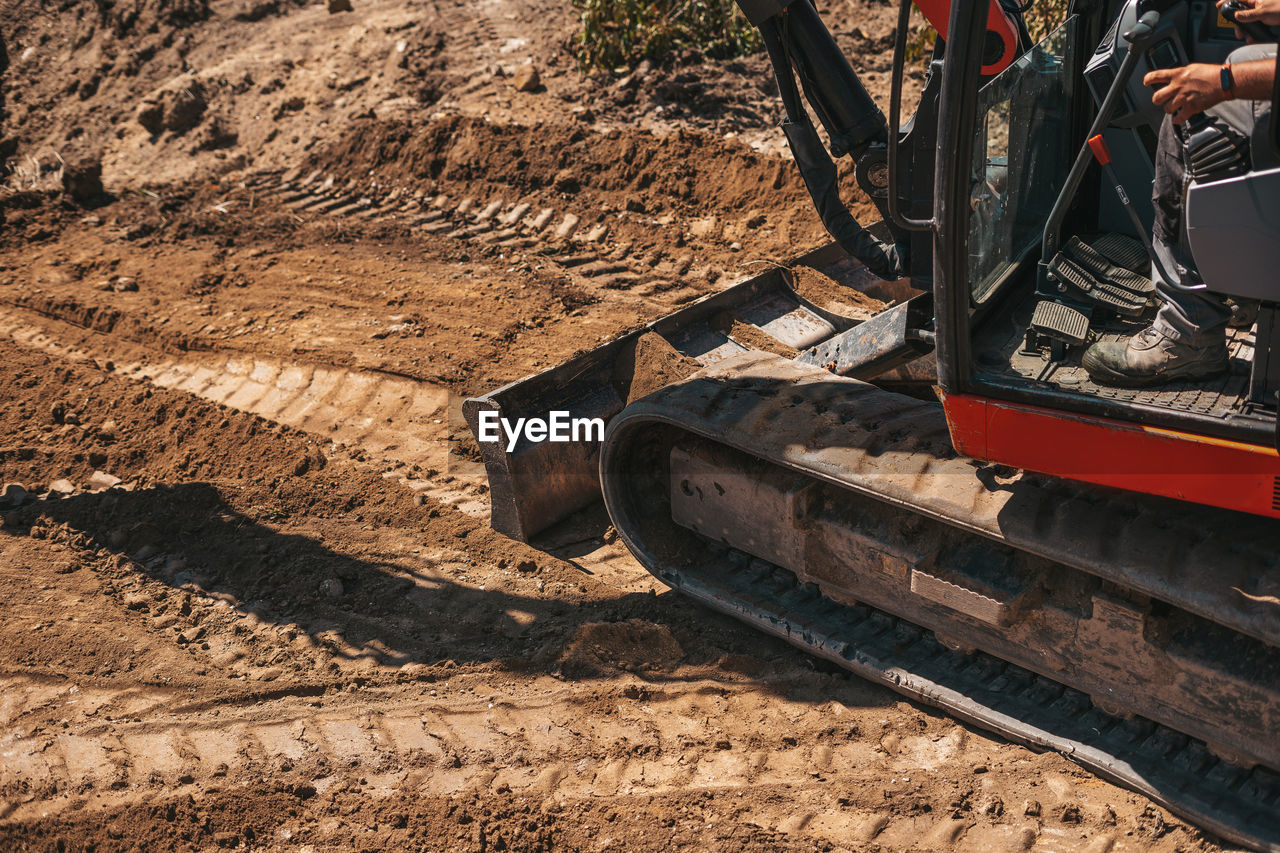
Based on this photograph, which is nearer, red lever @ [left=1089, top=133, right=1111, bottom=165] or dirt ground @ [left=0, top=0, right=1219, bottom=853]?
red lever @ [left=1089, top=133, right=1111, bottom=165]

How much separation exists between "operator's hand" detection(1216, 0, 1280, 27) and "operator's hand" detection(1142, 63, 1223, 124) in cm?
12

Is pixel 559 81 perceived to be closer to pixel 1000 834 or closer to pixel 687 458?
pixel 687 458

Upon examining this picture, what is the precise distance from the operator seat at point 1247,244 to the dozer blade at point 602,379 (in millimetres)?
1578

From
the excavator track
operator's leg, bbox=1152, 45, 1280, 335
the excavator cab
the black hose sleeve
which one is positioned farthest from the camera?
the black hose sleeve

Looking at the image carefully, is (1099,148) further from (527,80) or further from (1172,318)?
(527,80)

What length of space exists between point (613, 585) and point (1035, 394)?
2093mm

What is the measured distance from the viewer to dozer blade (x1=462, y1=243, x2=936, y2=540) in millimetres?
4367

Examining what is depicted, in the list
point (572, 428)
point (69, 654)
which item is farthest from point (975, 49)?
point (69, 654)

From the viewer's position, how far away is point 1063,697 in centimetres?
322

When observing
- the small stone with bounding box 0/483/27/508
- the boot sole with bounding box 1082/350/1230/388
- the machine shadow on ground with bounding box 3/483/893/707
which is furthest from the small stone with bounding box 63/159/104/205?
the boot sole with bounding box 1082/350/1230/388

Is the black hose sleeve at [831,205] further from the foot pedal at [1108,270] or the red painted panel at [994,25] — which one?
the foot pedal at [1108,270]

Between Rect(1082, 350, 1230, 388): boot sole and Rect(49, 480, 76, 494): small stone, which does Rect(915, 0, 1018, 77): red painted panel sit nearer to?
Rect(1082, 350, 1230, 388): boot sole

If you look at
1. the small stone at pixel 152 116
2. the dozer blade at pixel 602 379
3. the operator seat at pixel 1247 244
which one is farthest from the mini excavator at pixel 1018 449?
the small stone at pixel 152 116

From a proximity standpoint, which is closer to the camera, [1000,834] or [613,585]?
[1000,834]
